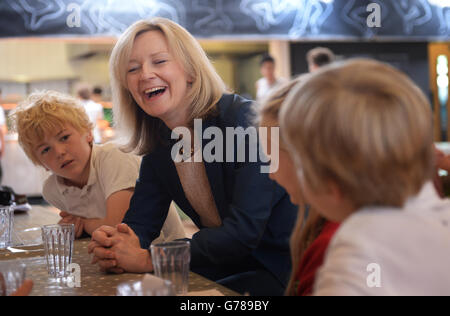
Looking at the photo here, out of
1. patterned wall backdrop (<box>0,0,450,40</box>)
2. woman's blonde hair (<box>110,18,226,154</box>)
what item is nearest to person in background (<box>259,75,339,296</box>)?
woman's blonde hair (<box>110,18,226,154</box>)

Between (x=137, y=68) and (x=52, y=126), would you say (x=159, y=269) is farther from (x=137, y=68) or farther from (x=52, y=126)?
(x=52, y=126)

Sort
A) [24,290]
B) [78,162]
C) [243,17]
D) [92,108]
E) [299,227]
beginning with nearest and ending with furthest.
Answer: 1. [24,290]
2. [299,227]
3. [78,162]
4. [243,17]
5. [92,108]

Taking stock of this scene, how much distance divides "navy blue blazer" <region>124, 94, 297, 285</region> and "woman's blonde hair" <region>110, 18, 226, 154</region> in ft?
0.13

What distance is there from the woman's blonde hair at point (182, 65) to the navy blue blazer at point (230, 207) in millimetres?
40

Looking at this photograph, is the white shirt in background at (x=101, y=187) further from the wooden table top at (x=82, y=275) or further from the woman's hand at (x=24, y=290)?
the woman's hand at (x=24, y=290)

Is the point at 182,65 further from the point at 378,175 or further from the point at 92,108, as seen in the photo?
the point at 92,108

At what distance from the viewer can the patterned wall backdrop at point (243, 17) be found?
156 inches

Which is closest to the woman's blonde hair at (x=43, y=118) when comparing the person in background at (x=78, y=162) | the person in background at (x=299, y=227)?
the person in background at (x=78, y=162)

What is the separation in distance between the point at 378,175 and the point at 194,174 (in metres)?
0.88

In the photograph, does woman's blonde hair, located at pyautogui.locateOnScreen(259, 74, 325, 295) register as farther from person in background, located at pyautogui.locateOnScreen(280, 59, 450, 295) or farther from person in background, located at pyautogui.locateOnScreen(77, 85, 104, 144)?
person in background, located at pyautogui.locateOnScreen(77, 85, 104, 144)

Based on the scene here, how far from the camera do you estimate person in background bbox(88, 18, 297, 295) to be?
129 centimetres

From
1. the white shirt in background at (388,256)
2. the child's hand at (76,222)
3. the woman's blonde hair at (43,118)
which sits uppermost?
the woman's blonde hair at (43,118)

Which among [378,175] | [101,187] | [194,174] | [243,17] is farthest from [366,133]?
[243,17]

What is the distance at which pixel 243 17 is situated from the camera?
4.62 metres
